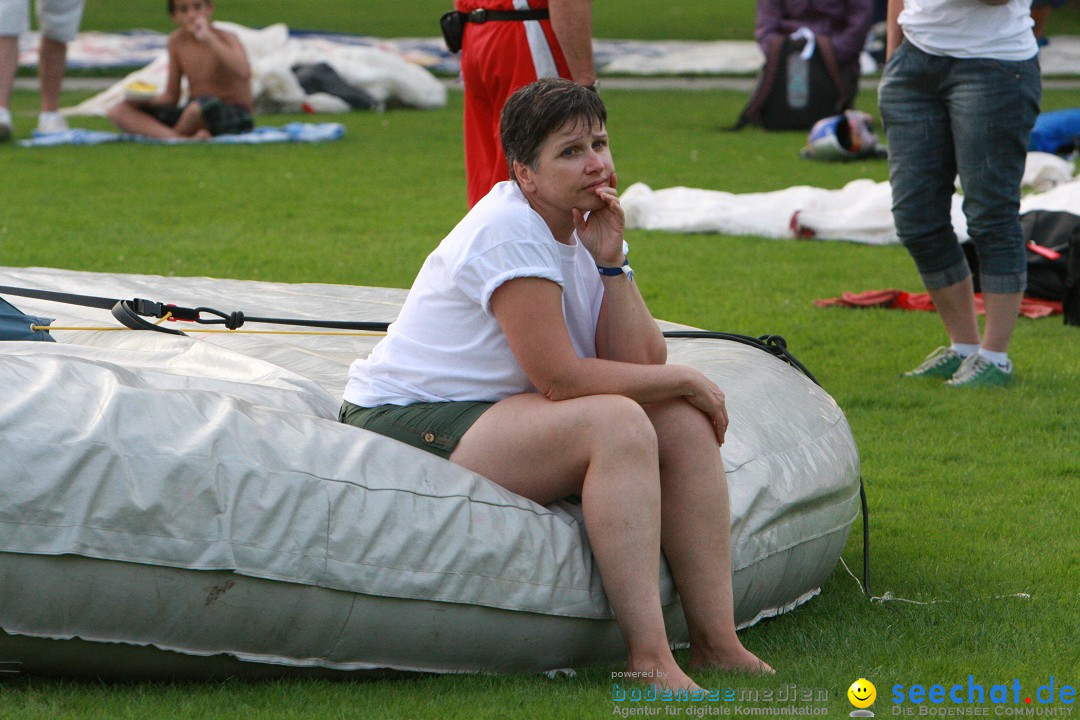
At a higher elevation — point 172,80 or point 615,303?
point 615,303

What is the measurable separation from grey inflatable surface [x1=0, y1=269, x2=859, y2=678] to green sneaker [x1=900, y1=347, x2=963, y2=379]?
7.69 feet

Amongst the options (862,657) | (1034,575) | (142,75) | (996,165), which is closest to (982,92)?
(996,165)

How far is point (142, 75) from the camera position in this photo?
44.0 feet

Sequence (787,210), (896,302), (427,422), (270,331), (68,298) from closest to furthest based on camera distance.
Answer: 1. (427,422)
2. (68,298)
3. (270,331)
4. (896,302)
5. (787,210)

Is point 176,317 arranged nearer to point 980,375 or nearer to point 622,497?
point 622,497

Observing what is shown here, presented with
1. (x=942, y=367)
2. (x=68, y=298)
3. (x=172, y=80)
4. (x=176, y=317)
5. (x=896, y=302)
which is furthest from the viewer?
(x=172, y=80)

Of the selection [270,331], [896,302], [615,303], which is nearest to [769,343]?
[615,303]

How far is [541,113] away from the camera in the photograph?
268 cm

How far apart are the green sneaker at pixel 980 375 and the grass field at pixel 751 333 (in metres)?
0.06

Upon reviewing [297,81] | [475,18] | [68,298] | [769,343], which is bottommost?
[297,81]

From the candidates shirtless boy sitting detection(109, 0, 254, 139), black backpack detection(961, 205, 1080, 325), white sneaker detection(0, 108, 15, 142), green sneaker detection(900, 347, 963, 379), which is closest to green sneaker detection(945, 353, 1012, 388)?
green sneaker detection(900, 347, 963, 379)

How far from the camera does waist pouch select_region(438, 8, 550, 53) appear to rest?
4.71 meters

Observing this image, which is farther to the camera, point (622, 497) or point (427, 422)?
point (427, 422)

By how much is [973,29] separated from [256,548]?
10.3 ft
